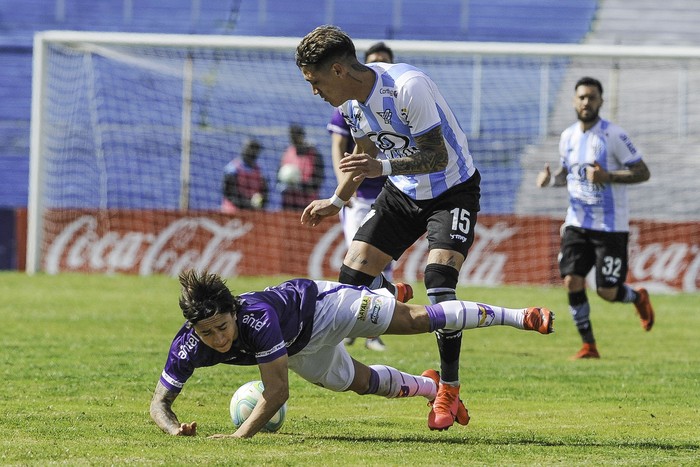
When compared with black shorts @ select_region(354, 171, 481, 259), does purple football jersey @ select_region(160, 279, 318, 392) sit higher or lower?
lower

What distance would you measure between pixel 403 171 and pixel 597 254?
15.7 ft

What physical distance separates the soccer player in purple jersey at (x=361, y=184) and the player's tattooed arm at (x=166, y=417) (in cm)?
374

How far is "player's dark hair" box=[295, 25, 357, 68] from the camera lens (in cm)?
666

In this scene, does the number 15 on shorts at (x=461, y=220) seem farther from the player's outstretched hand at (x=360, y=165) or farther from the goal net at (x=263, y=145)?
the goal net at (x=263, y=145)

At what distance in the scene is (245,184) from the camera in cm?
1978

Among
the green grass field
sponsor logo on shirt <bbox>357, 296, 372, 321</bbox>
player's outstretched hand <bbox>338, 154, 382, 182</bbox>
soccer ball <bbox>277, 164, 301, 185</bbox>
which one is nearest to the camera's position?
the green grass field

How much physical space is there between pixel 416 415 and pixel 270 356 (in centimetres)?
194

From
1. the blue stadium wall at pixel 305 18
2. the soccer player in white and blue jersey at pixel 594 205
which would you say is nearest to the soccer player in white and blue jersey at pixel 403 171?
the soccer player in white and blue jersey at pixel 594 205

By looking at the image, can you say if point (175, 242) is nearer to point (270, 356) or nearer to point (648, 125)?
point (648, 125)

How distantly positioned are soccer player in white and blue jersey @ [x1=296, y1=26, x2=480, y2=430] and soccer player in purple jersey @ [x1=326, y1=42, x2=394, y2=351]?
7.79 ft

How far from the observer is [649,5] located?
28.1 m

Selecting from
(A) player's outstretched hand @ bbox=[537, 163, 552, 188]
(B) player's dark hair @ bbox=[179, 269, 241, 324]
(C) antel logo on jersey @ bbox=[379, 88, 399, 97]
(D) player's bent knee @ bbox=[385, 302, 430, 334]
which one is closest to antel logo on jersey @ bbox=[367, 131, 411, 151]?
(C) antel logo on jersey @ bbox=[379, 88, 399, 97]

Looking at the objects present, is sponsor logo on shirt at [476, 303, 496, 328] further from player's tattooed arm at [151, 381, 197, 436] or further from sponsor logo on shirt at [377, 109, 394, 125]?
player's tattooed arm at [151, 381, 197, 436]

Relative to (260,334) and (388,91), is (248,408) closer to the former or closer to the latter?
(260,334)
